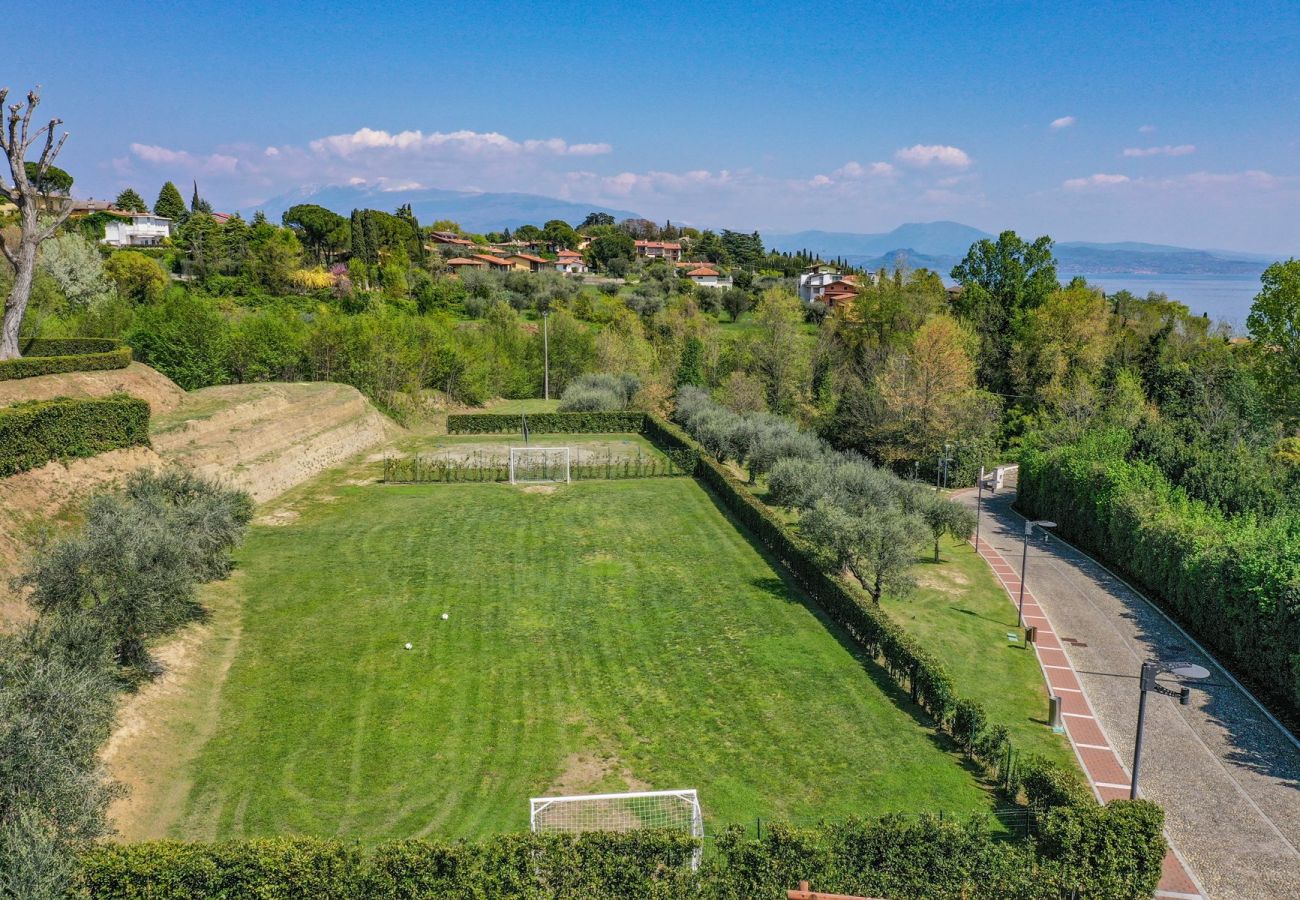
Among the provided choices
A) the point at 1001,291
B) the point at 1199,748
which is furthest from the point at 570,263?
the point at 1199,748

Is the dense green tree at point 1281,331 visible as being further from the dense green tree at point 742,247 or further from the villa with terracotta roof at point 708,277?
the dense green tree at point 742,247

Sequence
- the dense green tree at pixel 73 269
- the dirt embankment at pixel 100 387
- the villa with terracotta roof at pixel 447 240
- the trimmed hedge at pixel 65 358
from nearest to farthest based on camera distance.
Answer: the dirt embankment at pixel 100 387
the trimmed hedge at pixel 65 358
the dense green tree at pixel 73 269
the villa with terracotta roof at pixel 447 240

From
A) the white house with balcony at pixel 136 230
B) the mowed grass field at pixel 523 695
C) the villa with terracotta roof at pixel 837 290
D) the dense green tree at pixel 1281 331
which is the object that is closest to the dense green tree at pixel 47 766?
the mowed grass field at pixel 523 695

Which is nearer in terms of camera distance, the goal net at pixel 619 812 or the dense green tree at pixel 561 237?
the goal net at pixel 619 812

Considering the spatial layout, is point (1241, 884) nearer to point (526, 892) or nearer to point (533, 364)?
point (526, 892)

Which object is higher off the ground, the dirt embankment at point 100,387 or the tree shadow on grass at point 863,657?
the dirt embankment at point 100,387

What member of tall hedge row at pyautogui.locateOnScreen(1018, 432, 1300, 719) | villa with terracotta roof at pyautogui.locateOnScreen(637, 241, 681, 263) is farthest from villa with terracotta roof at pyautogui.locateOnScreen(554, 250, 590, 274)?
tall hedge row at pyautogui.locateOnScreen(1018, 432, 1300, 719)

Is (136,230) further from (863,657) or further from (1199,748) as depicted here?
(1199,748)

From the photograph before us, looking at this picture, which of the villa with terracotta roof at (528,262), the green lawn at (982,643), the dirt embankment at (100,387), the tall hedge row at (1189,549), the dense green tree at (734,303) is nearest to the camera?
the green lawn at (982,643)
